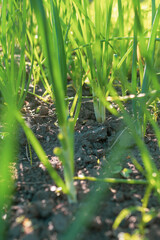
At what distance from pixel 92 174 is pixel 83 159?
104 millimetres

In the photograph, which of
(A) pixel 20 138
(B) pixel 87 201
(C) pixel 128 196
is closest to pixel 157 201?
(C) pixel 128 196

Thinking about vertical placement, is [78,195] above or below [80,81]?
below

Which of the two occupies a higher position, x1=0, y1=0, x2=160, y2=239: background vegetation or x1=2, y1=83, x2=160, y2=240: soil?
x1=0, y1=0, x2=160, y2=239: background vegetation

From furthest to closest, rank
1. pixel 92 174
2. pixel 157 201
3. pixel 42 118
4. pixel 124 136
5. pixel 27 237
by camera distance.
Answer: pixel 42 118 < pixel 124 136 < pixel 92 174 < pixel 157 201 < pixel 27 237

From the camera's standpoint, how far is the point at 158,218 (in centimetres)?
62

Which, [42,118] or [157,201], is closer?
[157,201]

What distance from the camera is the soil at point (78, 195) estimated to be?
1.97ft

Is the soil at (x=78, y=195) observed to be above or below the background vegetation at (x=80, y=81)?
below

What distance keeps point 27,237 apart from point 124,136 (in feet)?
1.71

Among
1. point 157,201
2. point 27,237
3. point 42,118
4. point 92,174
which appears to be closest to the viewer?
point 27,237

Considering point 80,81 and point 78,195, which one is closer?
point 78,195

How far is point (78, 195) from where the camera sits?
0.70 metres

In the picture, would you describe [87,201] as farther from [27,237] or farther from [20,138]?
[20,138]

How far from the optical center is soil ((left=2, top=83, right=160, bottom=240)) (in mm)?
601
